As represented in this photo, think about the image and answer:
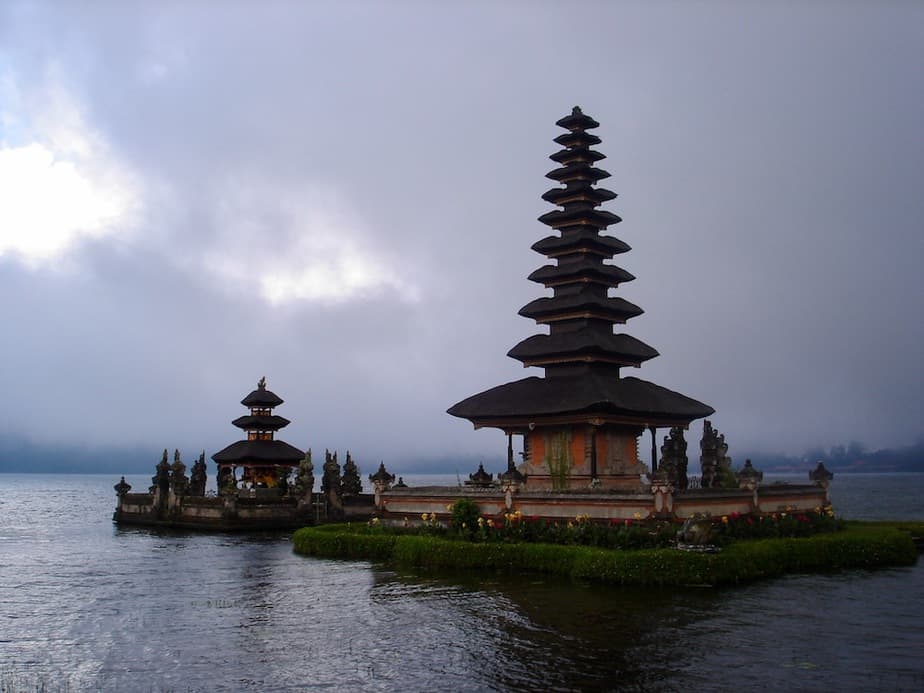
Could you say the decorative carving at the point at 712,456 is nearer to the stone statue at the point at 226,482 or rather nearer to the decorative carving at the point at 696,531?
the decorative carving at the point at 696,531

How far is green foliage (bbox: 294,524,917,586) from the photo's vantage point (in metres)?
28.0

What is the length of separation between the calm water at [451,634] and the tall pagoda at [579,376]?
35.9 ft

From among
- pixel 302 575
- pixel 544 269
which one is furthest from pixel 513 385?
pixel 302 575

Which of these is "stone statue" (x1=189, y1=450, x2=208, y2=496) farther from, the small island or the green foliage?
the green foliage

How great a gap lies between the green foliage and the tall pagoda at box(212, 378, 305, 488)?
26.8 m

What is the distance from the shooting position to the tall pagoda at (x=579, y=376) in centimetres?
4150

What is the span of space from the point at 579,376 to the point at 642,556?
1715 centimetres

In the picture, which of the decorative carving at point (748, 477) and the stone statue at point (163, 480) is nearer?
the decorative carving at point (748, 477)

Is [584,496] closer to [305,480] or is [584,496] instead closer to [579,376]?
[579,376]

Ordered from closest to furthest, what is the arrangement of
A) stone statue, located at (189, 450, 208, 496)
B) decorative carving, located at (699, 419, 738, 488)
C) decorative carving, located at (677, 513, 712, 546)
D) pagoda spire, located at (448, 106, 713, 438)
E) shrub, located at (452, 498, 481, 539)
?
decorative carving, located at (677, 513, 712, 546)
shrub, located at (452, 498, 481, 539)
pagoda spire, located at (448, 106, 713, 438)
decorative carving, located at (699, 419, 738, 488)
stone statue, located at (189, 450, 208, 496)

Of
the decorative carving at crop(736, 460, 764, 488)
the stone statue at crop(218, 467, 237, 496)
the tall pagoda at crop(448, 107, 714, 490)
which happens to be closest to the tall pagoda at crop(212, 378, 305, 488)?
the stone statue at crop(218, 467, 237, 496)

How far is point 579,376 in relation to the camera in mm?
44438

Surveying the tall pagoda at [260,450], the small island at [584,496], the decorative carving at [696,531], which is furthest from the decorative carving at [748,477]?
the tall pagoda at [260,450]

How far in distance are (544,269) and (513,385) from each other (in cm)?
751
